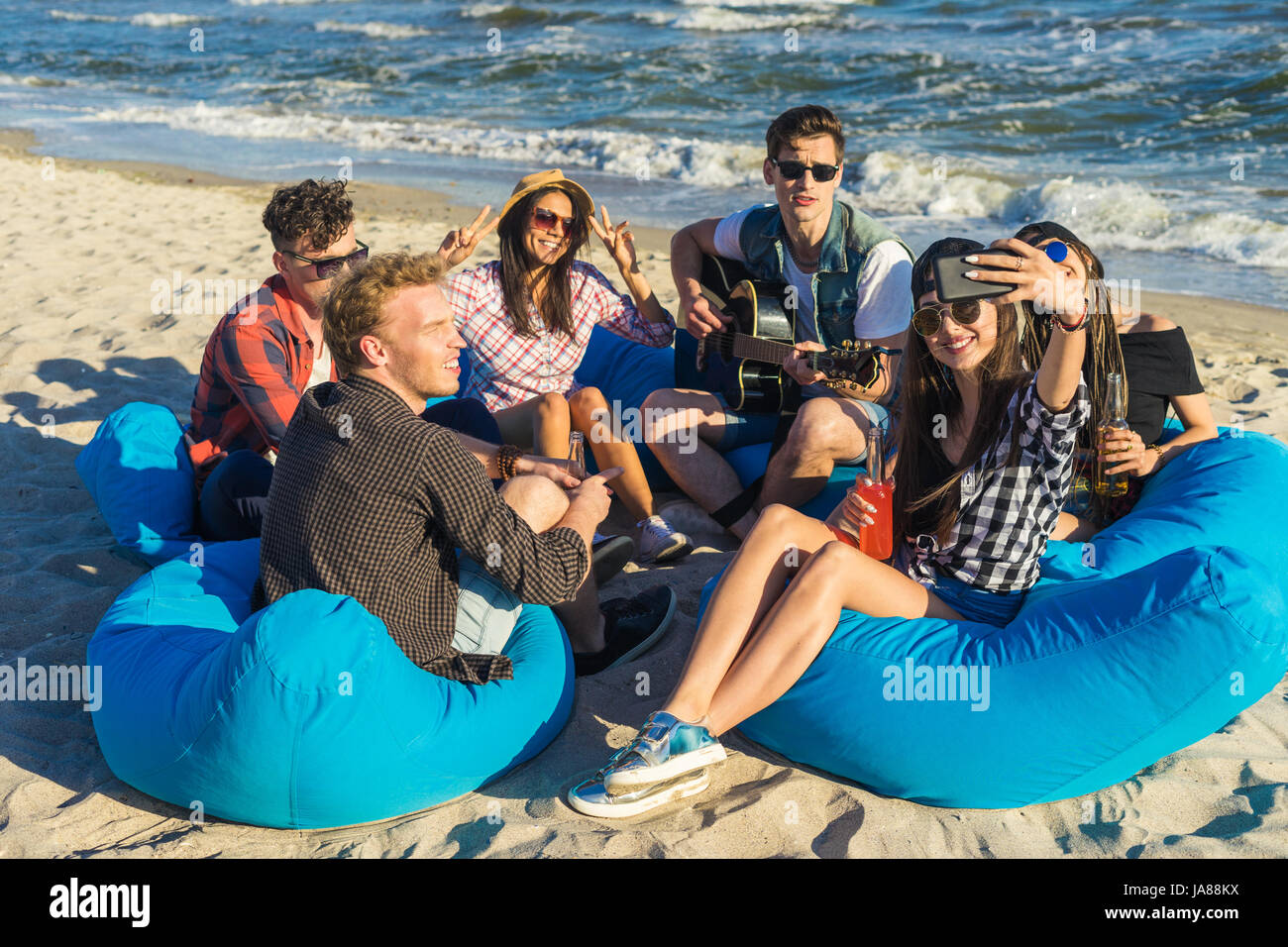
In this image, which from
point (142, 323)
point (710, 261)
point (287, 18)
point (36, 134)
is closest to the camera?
point (710, 261)

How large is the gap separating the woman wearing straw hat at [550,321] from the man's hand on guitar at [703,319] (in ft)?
0.35

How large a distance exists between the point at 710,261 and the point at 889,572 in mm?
2495

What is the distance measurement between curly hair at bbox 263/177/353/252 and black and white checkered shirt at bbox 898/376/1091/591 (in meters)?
2.31

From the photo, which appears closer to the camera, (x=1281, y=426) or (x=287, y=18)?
(x=1281, y=426)

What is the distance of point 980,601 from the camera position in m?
3.37

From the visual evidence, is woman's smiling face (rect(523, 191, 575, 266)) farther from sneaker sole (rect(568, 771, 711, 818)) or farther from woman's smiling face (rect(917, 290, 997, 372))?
sneaker sole (rect(568, 771, 711, 818))

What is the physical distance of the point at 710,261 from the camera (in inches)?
211

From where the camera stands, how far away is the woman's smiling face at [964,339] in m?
3.13

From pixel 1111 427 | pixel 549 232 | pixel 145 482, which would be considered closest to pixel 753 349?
pixel 549 232

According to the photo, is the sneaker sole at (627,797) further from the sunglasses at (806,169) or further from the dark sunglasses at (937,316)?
the sunglasses at (806,169)

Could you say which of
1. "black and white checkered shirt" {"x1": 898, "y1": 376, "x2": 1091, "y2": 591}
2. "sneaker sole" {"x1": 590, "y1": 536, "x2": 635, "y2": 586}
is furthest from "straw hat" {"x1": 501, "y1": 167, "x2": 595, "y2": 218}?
"black and white checkered shirt" {"x1": 898, "y1": 376, "x2": 1091, "y2": 591}

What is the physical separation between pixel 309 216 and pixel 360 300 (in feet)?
4.14
